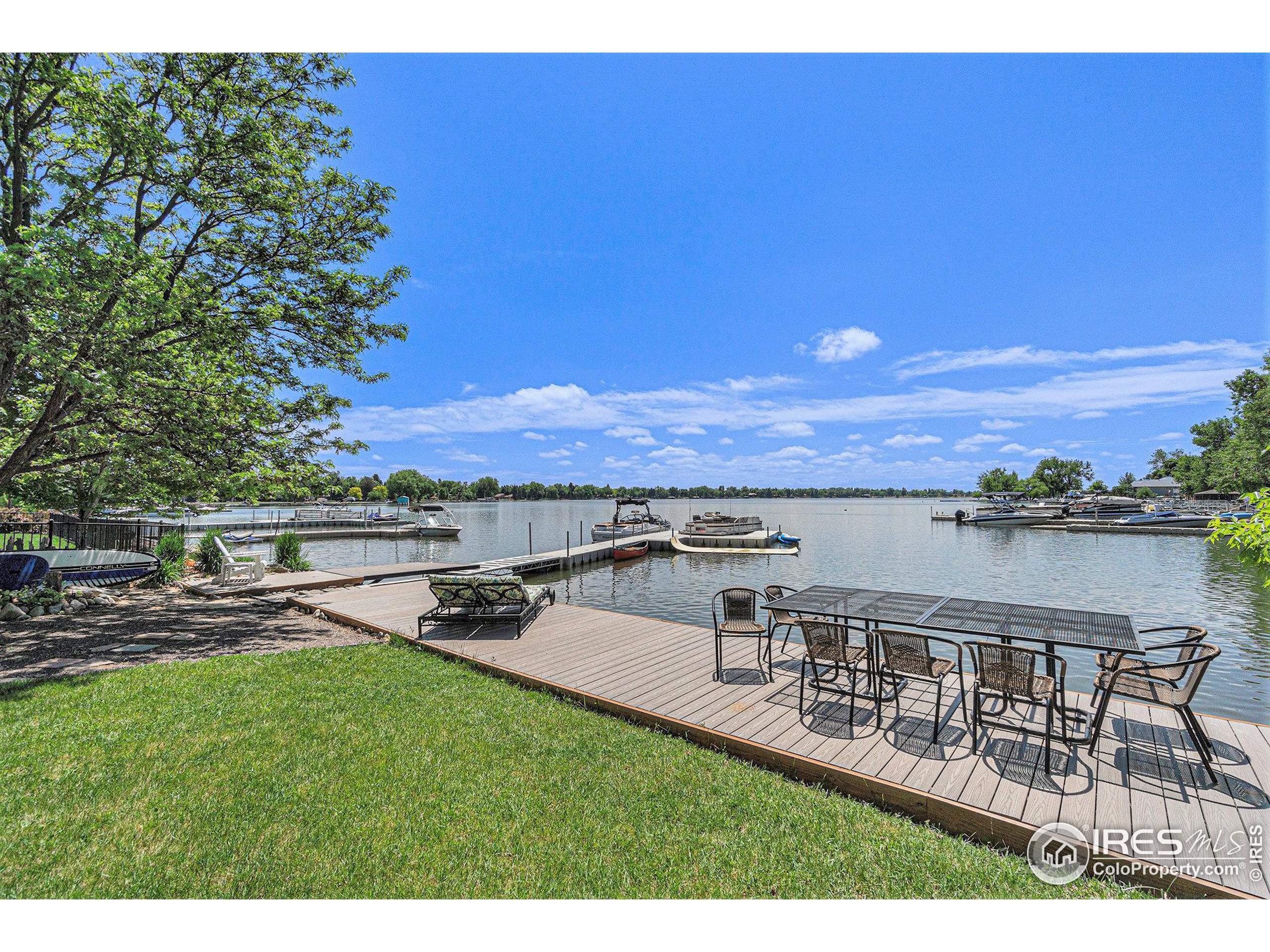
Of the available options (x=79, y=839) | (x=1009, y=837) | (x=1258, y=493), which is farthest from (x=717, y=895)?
(x=1258, y=493)

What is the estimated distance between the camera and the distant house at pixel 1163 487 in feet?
266

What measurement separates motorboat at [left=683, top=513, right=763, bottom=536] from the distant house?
84.4 metres

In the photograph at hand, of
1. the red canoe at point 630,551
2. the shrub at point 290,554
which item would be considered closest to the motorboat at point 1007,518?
the red canoe at point 630,551

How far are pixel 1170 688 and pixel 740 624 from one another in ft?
12.1

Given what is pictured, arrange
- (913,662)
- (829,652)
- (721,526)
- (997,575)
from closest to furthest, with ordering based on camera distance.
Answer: (913,662), (829,652), (997,575), (721,526)

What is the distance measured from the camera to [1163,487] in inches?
3302

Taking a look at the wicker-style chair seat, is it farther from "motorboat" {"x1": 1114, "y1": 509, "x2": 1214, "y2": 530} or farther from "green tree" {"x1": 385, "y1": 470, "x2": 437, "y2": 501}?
"green tree" {"x1": 385, "y1": 470, "x2": 437, "y2": 501}

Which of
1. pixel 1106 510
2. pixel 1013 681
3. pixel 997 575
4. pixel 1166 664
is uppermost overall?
pixel 1166 664

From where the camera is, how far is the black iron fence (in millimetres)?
13766

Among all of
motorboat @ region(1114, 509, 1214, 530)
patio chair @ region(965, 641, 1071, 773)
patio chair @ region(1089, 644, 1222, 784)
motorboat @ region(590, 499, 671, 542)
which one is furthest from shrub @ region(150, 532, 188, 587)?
motorboat @ region(1114, 509, 1214, 530)

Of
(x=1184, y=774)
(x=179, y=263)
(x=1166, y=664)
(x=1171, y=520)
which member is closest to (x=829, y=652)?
(x=1166, y=664)

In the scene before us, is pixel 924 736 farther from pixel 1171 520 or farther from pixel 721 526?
pixel 1171 520
